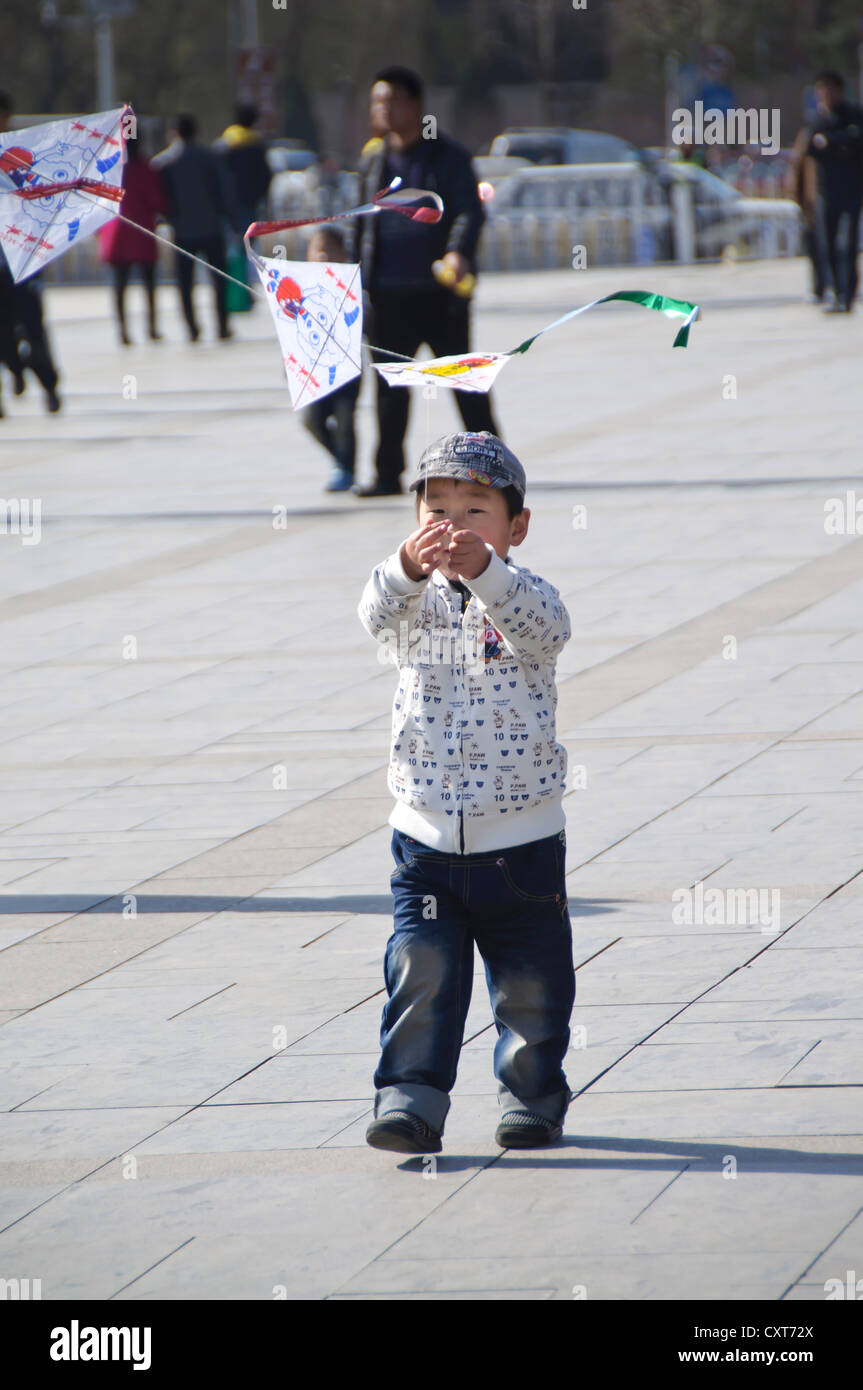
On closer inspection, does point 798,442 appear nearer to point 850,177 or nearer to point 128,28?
point 850,177

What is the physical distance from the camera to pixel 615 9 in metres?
52.3

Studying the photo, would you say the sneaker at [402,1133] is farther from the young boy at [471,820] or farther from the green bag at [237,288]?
the green bag at [237,288]

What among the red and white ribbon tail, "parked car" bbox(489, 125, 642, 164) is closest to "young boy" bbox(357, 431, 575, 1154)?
the red and white ribbon tail

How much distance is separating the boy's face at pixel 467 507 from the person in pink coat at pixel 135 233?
670 inches

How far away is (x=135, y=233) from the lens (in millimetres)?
20719

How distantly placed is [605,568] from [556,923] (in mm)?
5433

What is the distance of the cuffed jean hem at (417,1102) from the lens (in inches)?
144

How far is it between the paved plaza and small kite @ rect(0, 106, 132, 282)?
156 cm

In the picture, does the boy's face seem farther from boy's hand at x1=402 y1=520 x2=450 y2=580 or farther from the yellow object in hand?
the yellow object in hand

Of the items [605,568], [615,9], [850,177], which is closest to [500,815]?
[605,568]

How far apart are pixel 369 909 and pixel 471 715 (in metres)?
1.43

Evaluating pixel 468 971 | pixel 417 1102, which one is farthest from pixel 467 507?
pixel 417 1102

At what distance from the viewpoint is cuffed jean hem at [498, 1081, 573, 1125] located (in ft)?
12.1

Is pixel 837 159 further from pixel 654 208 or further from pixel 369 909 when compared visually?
pixel 369 909
